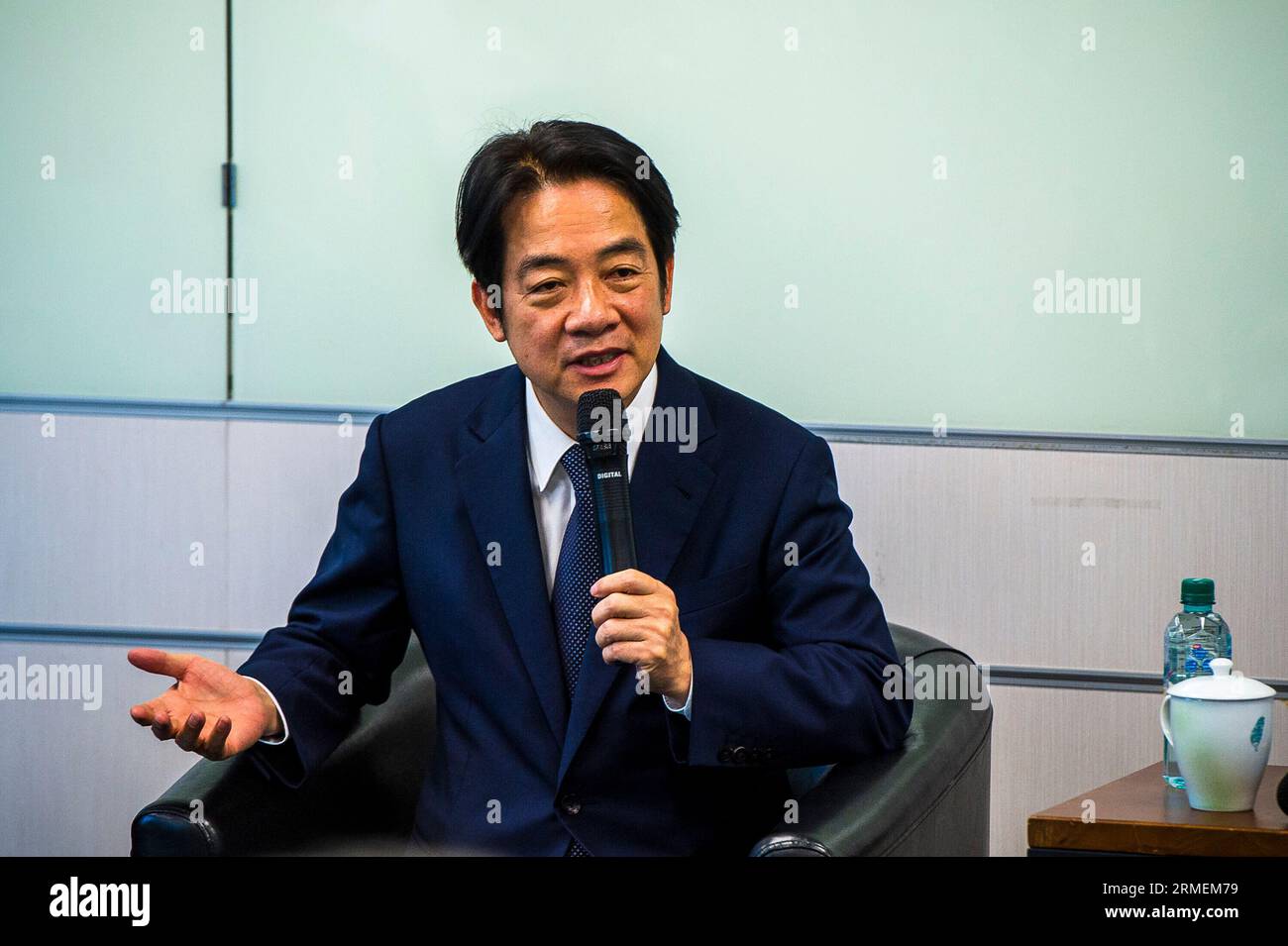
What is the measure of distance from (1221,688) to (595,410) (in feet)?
2.68

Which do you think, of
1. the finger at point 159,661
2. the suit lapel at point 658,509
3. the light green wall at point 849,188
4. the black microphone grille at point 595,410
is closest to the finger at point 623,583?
the black microphone grille at point 595,410

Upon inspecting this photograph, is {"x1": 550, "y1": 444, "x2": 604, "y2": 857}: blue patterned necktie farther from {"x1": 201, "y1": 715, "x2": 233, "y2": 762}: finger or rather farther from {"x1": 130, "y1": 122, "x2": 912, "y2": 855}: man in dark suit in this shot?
{"x1": 201, "y1": 715, "x2": 233, "y2": 762}: finger

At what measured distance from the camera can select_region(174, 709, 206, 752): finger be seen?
1.69 metres

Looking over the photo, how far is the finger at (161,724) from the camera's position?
66.1 inches

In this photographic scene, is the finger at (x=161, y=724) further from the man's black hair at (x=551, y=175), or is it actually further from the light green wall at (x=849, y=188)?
the light green wall at (x=849, y=188)

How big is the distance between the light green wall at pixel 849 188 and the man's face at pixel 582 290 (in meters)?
0.83

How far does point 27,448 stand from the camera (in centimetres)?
294

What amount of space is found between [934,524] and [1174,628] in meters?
0.60

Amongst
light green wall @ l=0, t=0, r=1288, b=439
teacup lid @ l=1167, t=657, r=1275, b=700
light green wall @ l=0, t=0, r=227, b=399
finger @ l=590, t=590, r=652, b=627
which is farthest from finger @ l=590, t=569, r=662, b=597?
light green wall @ l=0, t=0, r=227, b=399

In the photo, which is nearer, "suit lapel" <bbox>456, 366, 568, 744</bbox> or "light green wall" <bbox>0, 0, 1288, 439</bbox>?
"suit lapel" <bbox>456, 366, 568, 744</bbox>

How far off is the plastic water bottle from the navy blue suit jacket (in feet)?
1.38

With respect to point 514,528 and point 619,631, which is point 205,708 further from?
point 619,631

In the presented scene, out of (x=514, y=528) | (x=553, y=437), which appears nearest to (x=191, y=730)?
(x=514, y=528)
